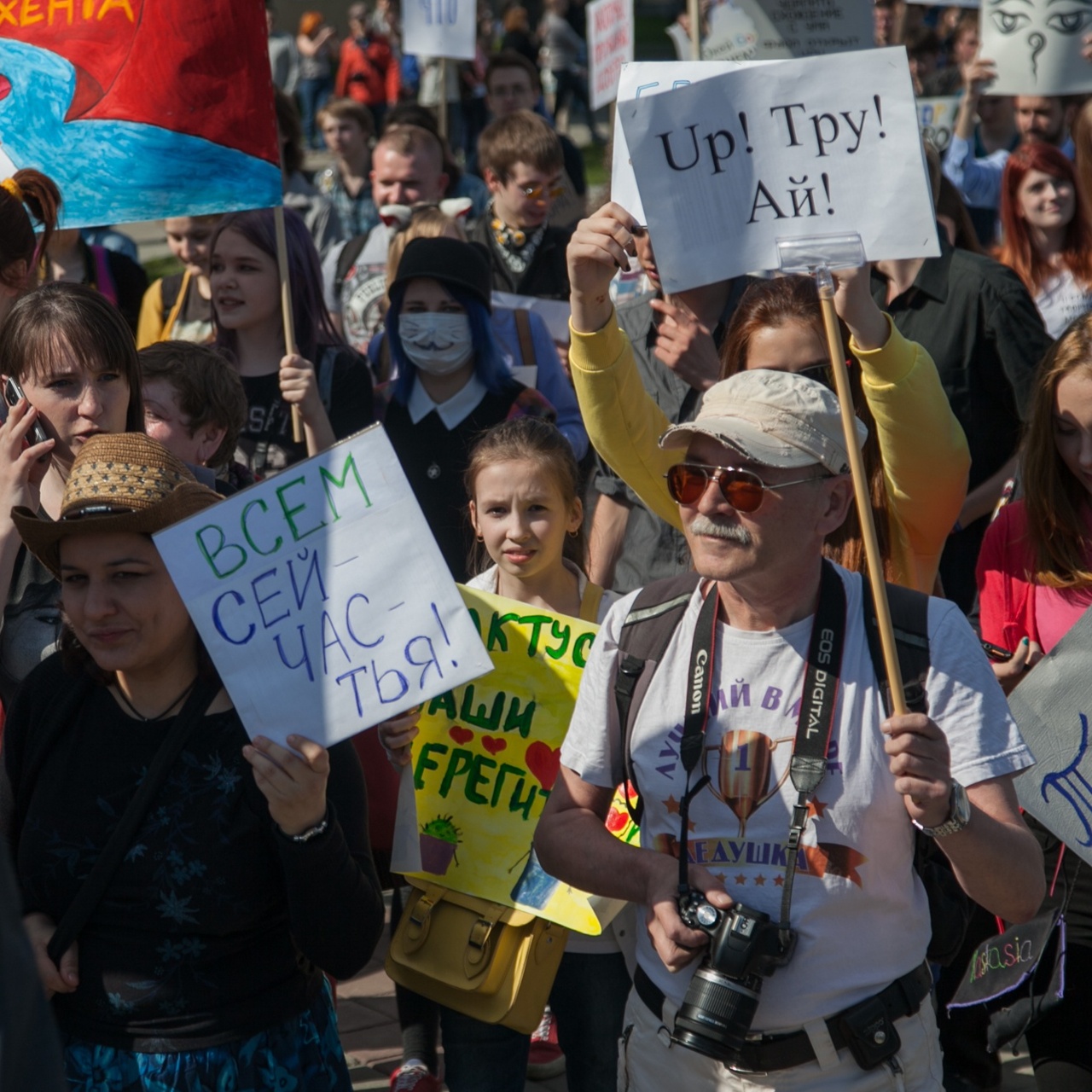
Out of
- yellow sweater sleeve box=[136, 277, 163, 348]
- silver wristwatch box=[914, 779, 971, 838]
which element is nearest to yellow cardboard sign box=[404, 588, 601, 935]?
silver wristwatch box=[914, 779, 971, 838]

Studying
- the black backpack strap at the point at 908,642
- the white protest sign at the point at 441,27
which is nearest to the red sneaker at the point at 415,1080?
the black backpack strap at the point at 908,642

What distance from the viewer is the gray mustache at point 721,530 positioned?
8.21 feet

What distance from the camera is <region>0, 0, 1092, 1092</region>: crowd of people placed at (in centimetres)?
246

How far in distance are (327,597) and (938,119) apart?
7208mm

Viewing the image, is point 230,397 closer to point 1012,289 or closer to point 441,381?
point 441,381

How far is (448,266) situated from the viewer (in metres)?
5.33

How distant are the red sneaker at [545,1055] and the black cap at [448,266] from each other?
2380mm

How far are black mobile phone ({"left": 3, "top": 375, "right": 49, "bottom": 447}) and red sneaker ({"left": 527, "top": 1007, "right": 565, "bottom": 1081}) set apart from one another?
210 cm

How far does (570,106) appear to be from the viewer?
2481cm

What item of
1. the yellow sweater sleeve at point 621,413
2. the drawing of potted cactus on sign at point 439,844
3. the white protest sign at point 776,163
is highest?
the white protest sign at point 776,163

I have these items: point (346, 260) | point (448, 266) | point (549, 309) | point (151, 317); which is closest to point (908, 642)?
point (448, 266)

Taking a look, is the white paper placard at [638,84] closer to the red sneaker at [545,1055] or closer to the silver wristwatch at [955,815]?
the silver wristwatch at [955,815]

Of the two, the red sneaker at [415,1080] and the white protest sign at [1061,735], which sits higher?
the white protest sign at [1061,735]

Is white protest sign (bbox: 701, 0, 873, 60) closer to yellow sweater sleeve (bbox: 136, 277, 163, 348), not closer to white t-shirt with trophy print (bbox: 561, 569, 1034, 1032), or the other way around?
yellow sweater sleeve (bbox: 136, 277, 163, 348)
